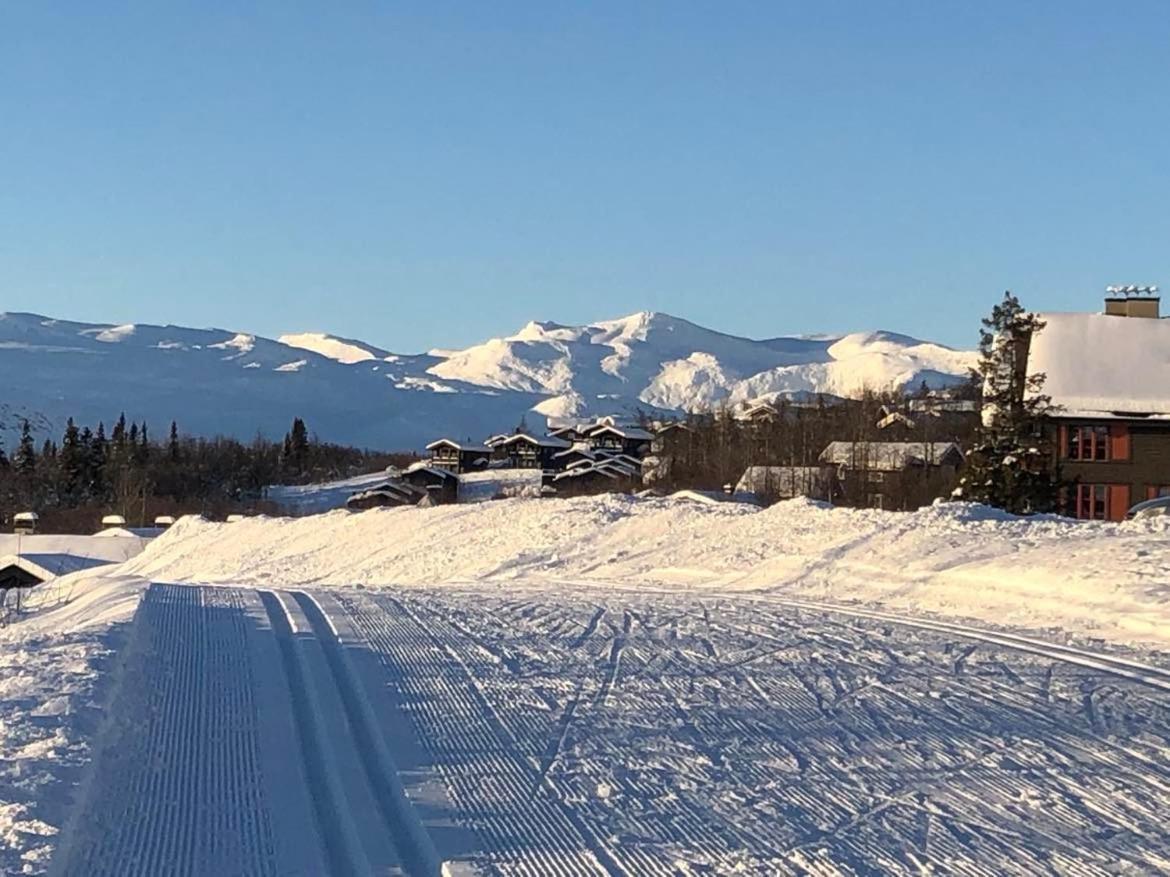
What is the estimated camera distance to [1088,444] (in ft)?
147

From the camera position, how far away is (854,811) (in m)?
7.81

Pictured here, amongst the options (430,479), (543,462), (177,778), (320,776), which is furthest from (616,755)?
(543,462)

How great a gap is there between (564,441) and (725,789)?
478 ft

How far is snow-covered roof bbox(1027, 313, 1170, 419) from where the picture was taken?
145ft

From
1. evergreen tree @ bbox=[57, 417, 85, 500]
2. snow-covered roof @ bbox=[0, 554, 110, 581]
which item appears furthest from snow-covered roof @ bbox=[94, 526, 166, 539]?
evergreen tree @ bbox=[57, 417, 85, 500]

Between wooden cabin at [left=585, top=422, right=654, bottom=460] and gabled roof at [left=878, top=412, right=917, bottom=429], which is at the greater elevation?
gabled roof at [left=878, top=412, right=917, bottom=429]

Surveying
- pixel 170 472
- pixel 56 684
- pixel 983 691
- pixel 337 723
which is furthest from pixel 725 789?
pixel 170 472

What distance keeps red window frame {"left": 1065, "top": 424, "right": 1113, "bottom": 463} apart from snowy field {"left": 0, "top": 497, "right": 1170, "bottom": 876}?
1002 inches

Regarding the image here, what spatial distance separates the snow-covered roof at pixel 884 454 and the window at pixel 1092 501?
19.1 meters

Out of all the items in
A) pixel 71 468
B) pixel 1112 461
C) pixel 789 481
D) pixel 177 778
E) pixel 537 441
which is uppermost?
pixel 537 441

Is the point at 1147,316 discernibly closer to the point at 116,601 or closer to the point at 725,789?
the point at 116,601

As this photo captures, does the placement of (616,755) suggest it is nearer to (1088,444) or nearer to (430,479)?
(1088,444)

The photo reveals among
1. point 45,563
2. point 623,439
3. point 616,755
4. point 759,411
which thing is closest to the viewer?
point 616,755

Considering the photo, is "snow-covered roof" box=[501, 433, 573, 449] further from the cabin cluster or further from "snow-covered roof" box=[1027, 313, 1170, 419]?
"snow-covered roof" box=[1027, 313, 1170, 419]
